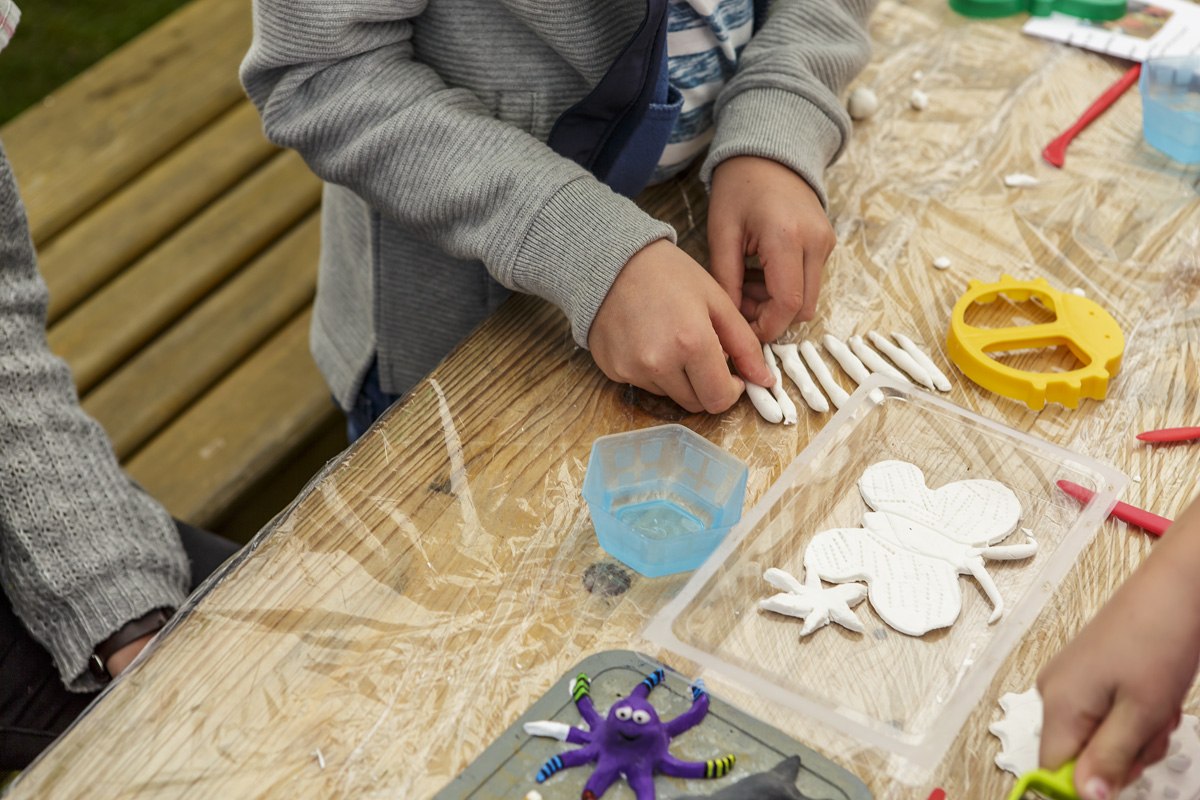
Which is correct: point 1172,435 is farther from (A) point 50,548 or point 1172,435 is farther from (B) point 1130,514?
(A) point 50,548

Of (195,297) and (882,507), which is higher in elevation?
(882,507)

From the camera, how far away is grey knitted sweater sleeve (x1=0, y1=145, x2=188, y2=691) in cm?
75

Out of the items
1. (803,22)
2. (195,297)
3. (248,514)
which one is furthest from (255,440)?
(803,22)

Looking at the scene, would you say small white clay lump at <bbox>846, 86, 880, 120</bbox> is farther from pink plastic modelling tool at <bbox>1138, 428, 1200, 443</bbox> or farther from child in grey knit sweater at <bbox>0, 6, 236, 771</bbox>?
child in grey knit sweater at <bbox>0, 6, 236, 771</bbox>

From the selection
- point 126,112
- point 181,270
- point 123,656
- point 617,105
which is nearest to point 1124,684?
point 617,105

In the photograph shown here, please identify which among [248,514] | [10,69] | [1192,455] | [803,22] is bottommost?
[248,514]

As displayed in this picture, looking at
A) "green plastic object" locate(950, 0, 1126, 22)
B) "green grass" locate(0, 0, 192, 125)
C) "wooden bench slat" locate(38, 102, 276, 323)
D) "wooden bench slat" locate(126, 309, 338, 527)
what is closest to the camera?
"green plastic object" locate(950, 0, 1126, 22)

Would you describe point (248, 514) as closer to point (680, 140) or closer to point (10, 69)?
point (680, 140)

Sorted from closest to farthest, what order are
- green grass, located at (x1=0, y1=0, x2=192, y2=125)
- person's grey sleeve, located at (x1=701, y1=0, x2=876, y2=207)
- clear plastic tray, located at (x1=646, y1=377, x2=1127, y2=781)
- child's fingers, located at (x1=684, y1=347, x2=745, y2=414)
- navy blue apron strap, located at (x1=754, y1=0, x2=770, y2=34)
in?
clear plastic tray, located at (x1=646, y1=377, x2=1127, y2=781) → child's fingers, located at (x1=684, y1=347, x2=745, y2=414) → person's grey sleeve, located at (x1=701, y1=0, x2=876, y2=207) → navy blue apron strap, located at (x1=754, y1=0, x2=770, y2=34) → green grass, located at (x1=0, y1=0, x2=192, y2=125)

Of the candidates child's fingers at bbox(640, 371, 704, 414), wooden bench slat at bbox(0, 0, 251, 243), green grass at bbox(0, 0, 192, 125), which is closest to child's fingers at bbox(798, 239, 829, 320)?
child's fingers at bbox(640, 371, 704, 414)

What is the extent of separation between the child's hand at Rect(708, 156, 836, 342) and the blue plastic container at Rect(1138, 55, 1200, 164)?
0.30 metres

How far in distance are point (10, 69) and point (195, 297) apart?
944 mm

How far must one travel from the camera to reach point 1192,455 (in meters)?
0.68

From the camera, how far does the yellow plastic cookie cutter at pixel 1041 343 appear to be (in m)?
0.70
